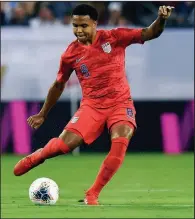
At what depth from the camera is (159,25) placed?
9617 mm

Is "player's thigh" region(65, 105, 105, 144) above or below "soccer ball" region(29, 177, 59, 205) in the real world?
above

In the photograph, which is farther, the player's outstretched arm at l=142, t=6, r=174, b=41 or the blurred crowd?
the blurred crowd

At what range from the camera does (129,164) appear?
16.2 meters

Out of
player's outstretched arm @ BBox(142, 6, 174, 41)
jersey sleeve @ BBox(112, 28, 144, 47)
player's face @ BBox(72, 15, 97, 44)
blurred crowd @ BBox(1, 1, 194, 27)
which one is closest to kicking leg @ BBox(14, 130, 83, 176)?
player's face @ BBox(72, 15, 97, 44)

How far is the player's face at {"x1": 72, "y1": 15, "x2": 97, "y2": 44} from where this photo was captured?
9734 mm

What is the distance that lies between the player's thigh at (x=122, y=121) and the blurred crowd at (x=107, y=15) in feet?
27.2

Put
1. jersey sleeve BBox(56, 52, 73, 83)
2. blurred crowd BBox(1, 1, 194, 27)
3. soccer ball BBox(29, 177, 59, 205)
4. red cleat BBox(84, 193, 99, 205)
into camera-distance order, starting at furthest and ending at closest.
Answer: blurred crowd BBox(1, 1, 194, 27) < jersey sleeve BBox(56, 52, 73, 83) < soccer ball BBox(29, 177, 59, 205) < red cleat BBox(84, 193, 99, 205)

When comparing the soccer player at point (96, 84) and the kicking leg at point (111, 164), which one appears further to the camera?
the soccer player at point (96, 84)

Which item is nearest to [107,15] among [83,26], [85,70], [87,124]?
[85,70]

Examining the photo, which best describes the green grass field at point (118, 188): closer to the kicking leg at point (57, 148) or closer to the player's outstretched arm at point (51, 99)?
the kicking leg at point (57, 148)

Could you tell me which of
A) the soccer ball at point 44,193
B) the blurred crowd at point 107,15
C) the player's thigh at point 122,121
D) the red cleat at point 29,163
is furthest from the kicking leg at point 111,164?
the blurred crowd at point 107,15

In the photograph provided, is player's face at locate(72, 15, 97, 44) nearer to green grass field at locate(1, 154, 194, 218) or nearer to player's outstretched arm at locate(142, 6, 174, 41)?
player's outstretched arm at locate(142, 6, 174, 41)

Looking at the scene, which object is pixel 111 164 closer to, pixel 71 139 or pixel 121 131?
pixel 121 131

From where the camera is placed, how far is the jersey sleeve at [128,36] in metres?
9.82
